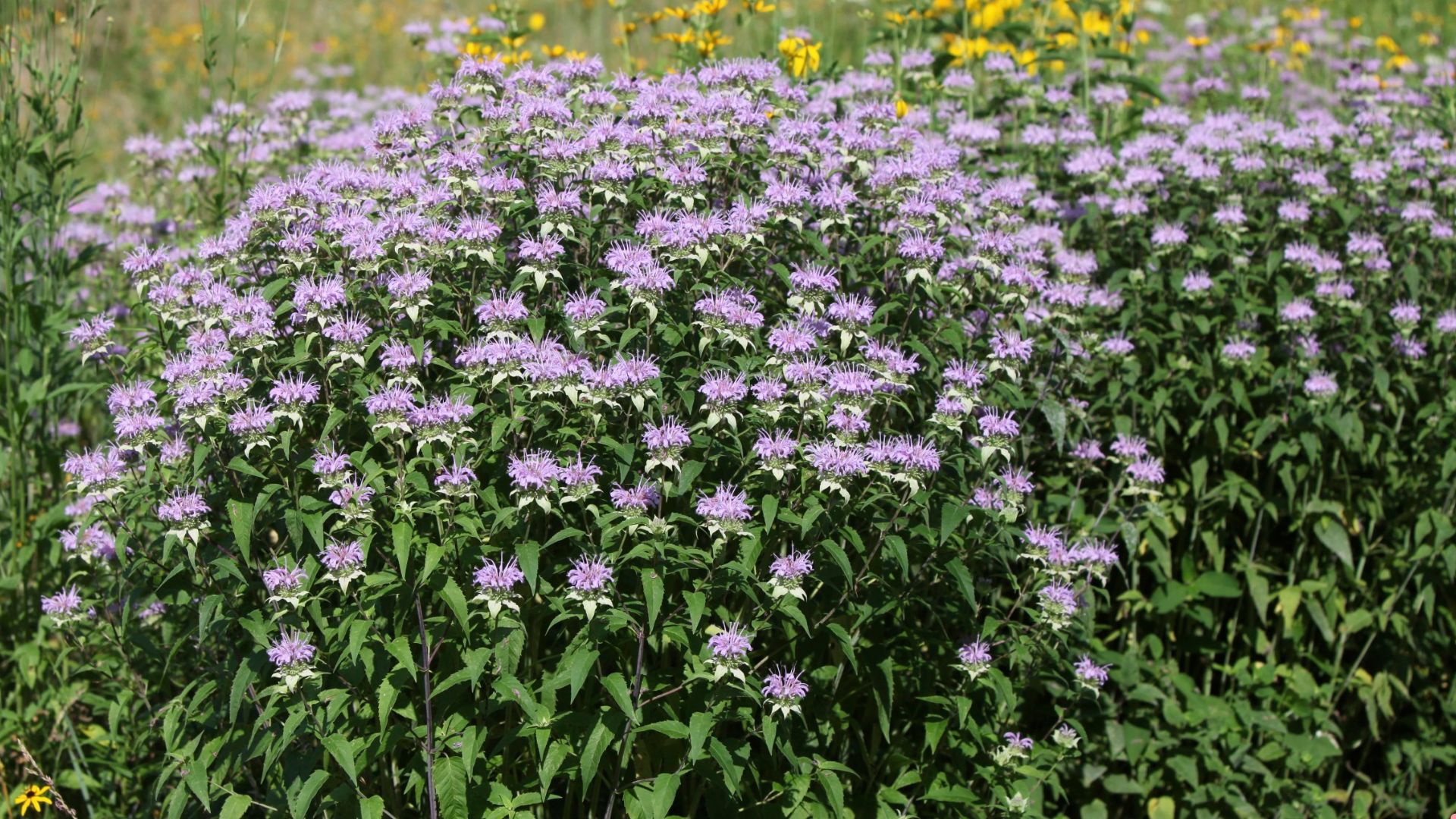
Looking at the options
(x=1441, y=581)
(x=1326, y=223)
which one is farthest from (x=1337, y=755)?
(x=1326, y=223)

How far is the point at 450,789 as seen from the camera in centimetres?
302

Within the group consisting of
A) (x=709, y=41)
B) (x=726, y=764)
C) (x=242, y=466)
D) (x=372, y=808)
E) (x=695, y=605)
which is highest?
(x=709, y=41)

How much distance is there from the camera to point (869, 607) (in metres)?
3.23

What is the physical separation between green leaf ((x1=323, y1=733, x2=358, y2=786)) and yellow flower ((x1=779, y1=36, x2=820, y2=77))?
265cm

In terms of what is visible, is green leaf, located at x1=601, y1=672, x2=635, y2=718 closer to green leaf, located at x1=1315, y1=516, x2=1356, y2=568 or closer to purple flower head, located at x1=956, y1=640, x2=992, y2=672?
purple flower head, located at x1=956, y1=640, x2=992, y2=672

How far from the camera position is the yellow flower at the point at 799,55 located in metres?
4.60

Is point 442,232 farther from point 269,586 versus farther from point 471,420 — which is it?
point 269,586

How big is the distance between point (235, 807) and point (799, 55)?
3075 mm

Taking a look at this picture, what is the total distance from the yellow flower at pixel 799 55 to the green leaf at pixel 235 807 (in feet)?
9.27

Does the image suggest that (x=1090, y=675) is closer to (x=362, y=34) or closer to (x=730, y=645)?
(x=730, y=645)

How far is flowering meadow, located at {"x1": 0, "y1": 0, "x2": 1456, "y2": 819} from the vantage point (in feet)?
9.97

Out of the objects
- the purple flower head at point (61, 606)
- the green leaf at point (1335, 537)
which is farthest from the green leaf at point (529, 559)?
the green leaf at point (1335, 537)

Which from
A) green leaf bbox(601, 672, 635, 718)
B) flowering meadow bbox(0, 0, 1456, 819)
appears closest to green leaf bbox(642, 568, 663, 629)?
flowering meadow bbox(0, 0, 1456, 819)

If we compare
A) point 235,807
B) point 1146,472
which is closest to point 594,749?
point 235,807
